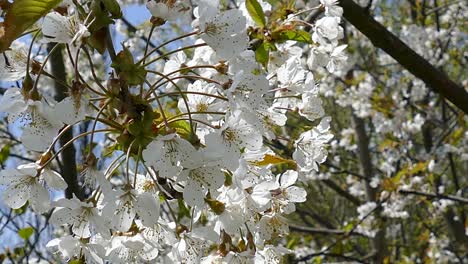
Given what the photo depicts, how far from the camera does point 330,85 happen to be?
27.1 feet

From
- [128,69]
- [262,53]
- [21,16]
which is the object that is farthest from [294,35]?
[21,16]

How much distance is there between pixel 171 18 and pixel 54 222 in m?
0.53

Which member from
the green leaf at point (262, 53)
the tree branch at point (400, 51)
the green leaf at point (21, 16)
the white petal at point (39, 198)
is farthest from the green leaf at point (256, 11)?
the white petal at point (39, 198)

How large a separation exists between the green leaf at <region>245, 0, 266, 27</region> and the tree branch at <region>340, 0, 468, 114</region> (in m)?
0.48

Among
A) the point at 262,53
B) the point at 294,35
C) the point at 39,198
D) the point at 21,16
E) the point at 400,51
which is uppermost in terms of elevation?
the point at 400,51

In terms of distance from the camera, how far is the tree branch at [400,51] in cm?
213

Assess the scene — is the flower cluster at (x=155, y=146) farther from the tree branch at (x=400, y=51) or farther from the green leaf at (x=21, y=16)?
the tree branch at (x=400, y=51)

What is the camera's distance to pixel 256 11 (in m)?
1.70

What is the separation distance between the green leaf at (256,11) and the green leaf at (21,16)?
63 centimetres

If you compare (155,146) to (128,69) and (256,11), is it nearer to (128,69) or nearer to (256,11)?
(128,69)

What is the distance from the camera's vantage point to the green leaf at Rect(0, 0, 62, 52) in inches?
46.0

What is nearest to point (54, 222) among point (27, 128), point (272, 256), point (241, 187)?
point (27, 128)

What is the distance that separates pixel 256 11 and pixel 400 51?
0.75 m

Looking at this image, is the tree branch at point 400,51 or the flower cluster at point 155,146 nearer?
the flower cluster at point 155,146
